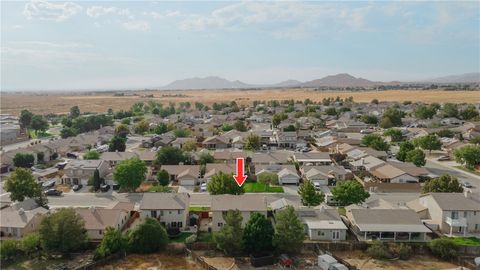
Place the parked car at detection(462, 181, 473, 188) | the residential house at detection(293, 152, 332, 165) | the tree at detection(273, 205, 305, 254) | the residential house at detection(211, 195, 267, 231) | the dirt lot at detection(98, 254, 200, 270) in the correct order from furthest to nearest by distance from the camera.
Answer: the residential house at detection(293, 152, 332, 165) → the parked car at detection(462, 181, 473, 188) → the residential house at detection(211, 195, 267, 231) → the tree at detection(273, 205, 305, 254) → the dirt lot at detection(98, 254, 200, 270)

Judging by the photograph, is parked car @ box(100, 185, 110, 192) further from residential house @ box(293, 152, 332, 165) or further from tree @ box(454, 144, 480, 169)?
tree @ box(454, 144, 480, 169)

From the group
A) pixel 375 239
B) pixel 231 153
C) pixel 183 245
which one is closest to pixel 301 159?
pixel 231 153

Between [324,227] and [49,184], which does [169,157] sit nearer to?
[49,184]

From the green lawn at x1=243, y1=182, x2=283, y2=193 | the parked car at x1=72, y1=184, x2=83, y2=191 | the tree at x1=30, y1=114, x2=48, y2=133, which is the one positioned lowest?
the green lawn at x1=243, y1=182, x2=283, y2=193

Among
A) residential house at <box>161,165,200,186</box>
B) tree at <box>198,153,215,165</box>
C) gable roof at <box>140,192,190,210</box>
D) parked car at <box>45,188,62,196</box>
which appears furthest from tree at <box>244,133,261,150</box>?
parked car at <box>45,188,62,196</box>

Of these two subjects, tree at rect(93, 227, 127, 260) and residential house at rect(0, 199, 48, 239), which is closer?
tree at rect(93, 227, 127, 260)

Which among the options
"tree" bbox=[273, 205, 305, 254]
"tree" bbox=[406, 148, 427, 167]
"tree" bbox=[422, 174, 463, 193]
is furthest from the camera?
"tree" bbox=[406, 148, 427, 167]

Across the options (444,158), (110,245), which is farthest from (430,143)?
(110,245)

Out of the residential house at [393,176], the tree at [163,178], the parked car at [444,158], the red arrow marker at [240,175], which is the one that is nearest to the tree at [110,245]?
the red arrow marker at [240,175]
